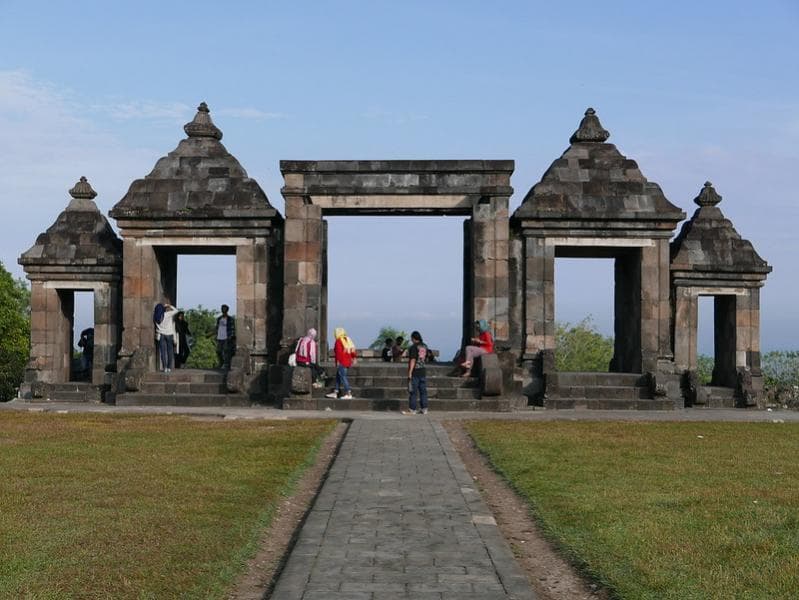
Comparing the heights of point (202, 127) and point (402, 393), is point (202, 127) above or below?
above

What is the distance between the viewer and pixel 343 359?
21.0 meters

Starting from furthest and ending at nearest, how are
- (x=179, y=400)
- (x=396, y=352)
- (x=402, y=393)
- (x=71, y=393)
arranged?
(x=396, y=352), (x=71, y=393), (x=179, y=400), (x=402, y=393)

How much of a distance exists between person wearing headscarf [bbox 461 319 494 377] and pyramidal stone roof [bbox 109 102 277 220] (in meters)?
5.68

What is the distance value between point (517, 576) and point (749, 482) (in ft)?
16.6

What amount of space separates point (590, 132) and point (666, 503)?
17.4 meters

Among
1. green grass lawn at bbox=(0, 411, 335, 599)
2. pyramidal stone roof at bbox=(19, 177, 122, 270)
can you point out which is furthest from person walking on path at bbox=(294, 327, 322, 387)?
pyramidal stone roof at bbox=(19, 177, 122, 270)

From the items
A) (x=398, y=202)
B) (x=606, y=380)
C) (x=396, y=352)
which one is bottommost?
(x=606, y=380)

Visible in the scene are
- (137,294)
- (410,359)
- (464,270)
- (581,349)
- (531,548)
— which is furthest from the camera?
(581,349)

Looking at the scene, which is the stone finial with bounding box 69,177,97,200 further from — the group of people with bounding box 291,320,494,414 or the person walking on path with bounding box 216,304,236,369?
the group of people with bounding box 291,320,494,414

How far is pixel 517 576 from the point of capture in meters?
6.71

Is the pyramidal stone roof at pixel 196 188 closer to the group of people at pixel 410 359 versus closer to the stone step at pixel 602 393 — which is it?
the group of people at pixel 410 359

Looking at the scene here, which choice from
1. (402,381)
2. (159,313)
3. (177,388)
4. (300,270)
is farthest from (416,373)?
(159,313)

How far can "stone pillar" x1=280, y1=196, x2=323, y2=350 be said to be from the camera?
23500 mm

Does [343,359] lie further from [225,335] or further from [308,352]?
[225,335]
